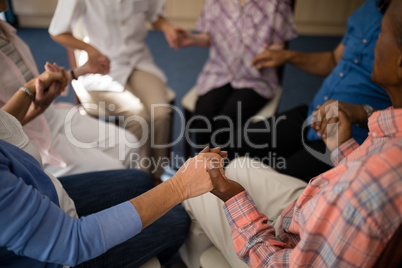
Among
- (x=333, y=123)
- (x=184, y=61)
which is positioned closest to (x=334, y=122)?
(x=333, y=123)

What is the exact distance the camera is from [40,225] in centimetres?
63

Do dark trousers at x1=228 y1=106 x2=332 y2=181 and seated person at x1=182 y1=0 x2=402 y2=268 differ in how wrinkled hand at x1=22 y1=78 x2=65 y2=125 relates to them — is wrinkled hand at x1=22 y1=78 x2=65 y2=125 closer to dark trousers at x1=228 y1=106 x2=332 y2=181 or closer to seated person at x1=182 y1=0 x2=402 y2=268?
seated person at x1=182 y1=0 x2=402 y2=268

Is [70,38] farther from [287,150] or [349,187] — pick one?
[349,187]

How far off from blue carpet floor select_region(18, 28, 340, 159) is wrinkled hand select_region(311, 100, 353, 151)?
1.30 meters

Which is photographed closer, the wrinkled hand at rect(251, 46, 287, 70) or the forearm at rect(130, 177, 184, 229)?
the forearm at rect(130, 177, 184, 229)

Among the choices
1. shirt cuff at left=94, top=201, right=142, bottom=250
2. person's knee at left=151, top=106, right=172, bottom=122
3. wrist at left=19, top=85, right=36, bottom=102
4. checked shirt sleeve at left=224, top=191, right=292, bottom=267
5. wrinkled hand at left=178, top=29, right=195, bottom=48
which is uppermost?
wrist at left=19, top=85, right=36, bottom=102

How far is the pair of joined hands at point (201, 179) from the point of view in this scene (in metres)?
0.82

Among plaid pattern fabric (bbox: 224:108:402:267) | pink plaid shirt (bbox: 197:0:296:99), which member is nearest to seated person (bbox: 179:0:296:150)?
pink plaid shirt (bbox: 197:0:296:99)

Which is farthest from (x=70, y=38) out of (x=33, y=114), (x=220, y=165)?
Answer: (x=220, y=165)

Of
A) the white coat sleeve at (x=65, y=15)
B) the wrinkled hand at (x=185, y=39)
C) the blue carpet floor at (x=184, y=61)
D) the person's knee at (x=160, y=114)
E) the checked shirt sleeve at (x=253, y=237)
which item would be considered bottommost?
the blue carpet floor at (x=184, y=61)

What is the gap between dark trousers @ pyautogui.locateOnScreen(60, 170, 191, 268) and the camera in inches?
36.3

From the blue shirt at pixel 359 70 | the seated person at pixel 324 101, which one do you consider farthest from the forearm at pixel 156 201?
the blue shirt at pixel 359 70

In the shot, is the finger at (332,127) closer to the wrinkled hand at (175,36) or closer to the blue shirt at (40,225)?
the blue shirt at (40,225)

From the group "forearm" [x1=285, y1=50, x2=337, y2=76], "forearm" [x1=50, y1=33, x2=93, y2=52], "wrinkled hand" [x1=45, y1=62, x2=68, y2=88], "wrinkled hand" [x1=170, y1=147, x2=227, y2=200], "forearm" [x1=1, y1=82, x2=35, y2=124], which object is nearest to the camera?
"wrinkled hand" [x1=170, y1=147, x2=227, y2=200]
